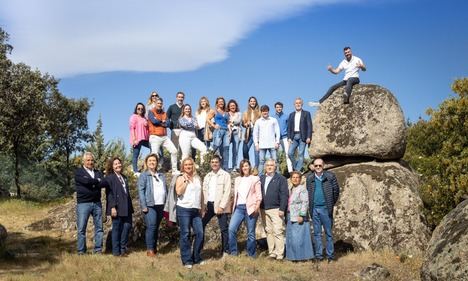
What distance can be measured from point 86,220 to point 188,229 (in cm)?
272

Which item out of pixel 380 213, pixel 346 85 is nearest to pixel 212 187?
pixel 380 213

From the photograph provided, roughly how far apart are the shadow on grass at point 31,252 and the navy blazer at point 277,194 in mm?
5105

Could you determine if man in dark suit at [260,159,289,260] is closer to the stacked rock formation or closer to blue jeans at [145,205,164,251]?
the stacked rock formation

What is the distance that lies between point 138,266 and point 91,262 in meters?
1.05

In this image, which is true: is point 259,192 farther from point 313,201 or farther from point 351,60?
point 351,60

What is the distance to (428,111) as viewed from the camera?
1664 cm

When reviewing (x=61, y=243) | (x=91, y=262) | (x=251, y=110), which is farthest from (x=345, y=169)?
(x=61, y=243)

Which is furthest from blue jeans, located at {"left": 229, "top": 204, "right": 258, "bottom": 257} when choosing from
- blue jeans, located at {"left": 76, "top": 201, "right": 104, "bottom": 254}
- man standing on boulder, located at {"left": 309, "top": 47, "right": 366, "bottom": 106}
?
man standing on boulder, located at {"left": 309, "top": 47, "right": 366, "bottom": 106}

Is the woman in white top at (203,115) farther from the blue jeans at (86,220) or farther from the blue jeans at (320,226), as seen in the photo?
the blue jeans at (320,226)

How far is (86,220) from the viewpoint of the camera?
1213cm

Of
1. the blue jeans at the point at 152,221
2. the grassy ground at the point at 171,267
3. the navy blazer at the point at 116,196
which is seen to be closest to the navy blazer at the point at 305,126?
the grassy ground at the point at 171,267

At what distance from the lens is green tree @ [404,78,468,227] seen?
45.6 ft

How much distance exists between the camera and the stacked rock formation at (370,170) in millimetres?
13531

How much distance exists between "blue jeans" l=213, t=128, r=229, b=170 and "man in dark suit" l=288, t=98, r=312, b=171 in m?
1.89
